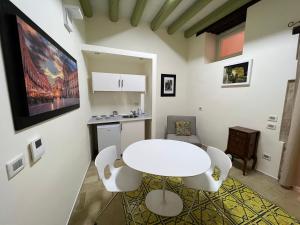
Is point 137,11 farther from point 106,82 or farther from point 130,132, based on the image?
point 130,132

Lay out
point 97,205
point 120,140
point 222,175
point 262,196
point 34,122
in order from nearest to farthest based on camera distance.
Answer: point 34,122 → point 222,175 → point 97,205 → point 262,196 → point 120,140

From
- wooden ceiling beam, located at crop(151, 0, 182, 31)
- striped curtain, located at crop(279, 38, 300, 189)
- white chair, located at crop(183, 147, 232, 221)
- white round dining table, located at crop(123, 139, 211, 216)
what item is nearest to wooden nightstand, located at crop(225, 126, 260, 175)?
striped curtain, located at crop(279, 38, 300, 189)

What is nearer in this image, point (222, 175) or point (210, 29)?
point (222, 175)

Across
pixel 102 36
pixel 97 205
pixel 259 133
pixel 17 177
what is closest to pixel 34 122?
pixel 17 177

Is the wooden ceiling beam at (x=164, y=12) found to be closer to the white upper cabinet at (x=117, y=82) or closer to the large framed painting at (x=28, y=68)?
the white upper cabinet at (x=117, y=82)

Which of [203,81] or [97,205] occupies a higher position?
[203,81]

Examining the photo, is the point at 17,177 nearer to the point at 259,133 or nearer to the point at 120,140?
the point at 120,140

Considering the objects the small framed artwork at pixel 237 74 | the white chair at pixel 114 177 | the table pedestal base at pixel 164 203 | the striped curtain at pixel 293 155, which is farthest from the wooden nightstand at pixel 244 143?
the white chair at pixel 114 177

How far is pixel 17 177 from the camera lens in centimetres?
78

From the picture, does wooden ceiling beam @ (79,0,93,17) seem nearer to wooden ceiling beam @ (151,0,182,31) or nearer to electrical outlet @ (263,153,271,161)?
wooden ceiling beam @ (151,0,182,31)

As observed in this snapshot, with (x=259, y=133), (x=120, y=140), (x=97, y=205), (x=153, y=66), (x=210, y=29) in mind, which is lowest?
(x=97, y=205)

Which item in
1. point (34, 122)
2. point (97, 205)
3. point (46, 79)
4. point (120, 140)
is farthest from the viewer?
point (120, 140)

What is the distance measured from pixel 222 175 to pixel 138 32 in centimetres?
330

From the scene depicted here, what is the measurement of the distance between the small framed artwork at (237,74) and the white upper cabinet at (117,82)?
174 centimetres
